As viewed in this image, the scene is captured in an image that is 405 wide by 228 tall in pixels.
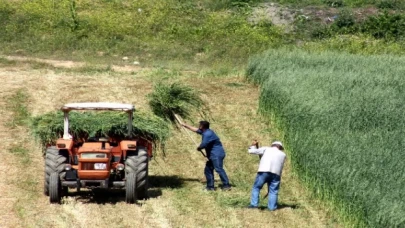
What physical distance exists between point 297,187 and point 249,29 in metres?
20.3

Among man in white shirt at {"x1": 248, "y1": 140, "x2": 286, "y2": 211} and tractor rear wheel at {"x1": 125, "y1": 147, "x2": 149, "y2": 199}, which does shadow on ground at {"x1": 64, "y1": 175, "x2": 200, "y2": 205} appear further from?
man in white shirt at {"x1": 248, "y1": 140, "x2": 286, "y2": 211}

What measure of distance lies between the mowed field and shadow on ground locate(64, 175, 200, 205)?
2 cm

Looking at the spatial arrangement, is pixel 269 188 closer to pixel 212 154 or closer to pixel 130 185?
pixel 212 154

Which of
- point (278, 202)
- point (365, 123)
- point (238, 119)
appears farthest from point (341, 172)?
point (238, 119)

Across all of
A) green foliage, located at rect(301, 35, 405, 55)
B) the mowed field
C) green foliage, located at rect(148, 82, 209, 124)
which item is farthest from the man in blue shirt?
green foliage, located at rect(301, 35, 405, 55)

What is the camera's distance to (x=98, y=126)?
17.9 m

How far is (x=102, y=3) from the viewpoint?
41.8 m

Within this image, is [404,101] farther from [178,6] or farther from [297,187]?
[178,6]

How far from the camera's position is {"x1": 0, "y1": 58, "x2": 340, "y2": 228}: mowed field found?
53.3ft

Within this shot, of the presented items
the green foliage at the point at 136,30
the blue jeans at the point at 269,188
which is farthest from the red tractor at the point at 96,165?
the green foliage at the point at 136,30

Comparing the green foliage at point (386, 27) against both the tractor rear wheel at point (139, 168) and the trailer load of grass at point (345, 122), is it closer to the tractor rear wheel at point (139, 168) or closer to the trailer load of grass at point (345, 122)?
the trailer load of grass at point (345, 122)

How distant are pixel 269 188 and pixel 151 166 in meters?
4.37

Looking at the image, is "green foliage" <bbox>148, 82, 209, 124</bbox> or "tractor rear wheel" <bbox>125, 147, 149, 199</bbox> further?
"green foliage" <bbox>148, 82, 209, 124</bbox>

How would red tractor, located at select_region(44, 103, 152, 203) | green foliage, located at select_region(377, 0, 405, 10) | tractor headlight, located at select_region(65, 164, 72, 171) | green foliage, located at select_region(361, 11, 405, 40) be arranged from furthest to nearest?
green foliage, located at select_region(377, 0, 405, 10) < green foliage, located at select_region(361, 11, 405, 40) < tractor headlight, located at select_region(65, 164, 72, 171) < red tractor, located at select_region(44, 103, 152, 203)
